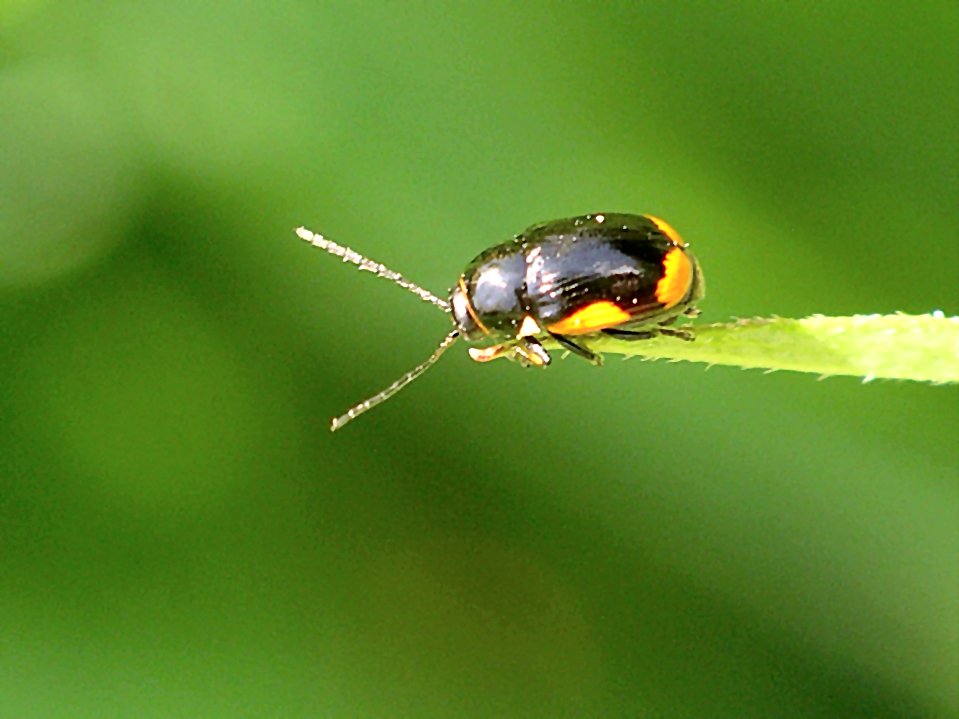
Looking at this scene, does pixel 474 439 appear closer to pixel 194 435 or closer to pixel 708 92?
pixel 194 435

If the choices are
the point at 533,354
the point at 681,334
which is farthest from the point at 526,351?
the point at 681,334

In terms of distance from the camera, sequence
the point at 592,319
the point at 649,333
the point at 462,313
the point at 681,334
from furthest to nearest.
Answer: the point at 462,313 < the point at 592,319 < the point at 649,333 < the point at 681,334

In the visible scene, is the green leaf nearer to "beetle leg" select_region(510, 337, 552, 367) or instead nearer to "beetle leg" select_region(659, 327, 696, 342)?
"beetle leg" select_region(659, 327, 696, 342)

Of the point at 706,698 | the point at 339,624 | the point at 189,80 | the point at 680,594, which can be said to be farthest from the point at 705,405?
the point at 189,80

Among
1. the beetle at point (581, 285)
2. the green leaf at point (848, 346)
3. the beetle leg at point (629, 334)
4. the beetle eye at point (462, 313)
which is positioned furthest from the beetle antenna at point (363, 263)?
the green leaf at point (848, 346)

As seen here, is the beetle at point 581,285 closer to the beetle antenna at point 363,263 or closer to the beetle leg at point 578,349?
the beetle leg at point 578,349

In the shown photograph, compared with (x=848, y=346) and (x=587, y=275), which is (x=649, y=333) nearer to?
(x=587, y=275)

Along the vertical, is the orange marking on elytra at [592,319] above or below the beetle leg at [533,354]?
above
